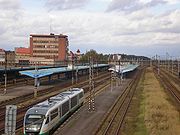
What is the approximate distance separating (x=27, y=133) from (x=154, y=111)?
1807 centimetres

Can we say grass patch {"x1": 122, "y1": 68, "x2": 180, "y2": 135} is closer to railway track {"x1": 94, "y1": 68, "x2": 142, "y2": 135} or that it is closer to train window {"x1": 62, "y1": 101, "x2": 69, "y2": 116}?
railway track {"x1": 94, "y1": 68, "x2": 142, "y2": 135}

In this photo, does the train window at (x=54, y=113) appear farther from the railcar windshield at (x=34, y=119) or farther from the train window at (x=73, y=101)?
the train window at (x=73, y=101)

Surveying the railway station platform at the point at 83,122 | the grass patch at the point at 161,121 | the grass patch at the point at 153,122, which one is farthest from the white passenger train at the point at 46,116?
the grass patch at the point at 161,121

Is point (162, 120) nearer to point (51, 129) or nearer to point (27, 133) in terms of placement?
point (51, 129)

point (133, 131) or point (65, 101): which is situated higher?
point (65, 101)

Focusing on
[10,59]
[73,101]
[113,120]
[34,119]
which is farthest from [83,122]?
[10,59]

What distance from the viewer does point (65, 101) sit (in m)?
34.6

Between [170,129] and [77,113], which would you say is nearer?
[170,129]

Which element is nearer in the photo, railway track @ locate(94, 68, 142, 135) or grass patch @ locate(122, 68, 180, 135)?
grass patch @ locate(122, 68, 180, 135)

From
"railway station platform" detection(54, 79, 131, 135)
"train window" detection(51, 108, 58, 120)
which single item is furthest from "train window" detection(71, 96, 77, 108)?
"train window" detection(51, 108, 58, 120)

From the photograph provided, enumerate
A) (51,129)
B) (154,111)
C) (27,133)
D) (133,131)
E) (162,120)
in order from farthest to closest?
(154,111) → (162,120) → (133,131) → (51,129) → (27,133)

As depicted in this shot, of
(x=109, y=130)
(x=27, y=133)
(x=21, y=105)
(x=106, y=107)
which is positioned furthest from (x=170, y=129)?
(x=21, y=105)

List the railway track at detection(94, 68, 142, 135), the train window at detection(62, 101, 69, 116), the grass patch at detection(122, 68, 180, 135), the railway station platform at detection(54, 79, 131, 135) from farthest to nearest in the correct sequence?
1. the train window at detection(62, 101, 69, 116)
2. the railway track at detection(94, 68, 142, 135)
3. the railway station platform at detection(54, 79, 131, 135)
4. the grass patch at detection(122, 68, 180, 135)

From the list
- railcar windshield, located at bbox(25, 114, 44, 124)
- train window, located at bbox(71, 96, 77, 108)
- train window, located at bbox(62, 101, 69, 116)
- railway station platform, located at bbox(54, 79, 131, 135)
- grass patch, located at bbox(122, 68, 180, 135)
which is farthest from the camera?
train window, located at bbox(71, 96, 77, 108)
